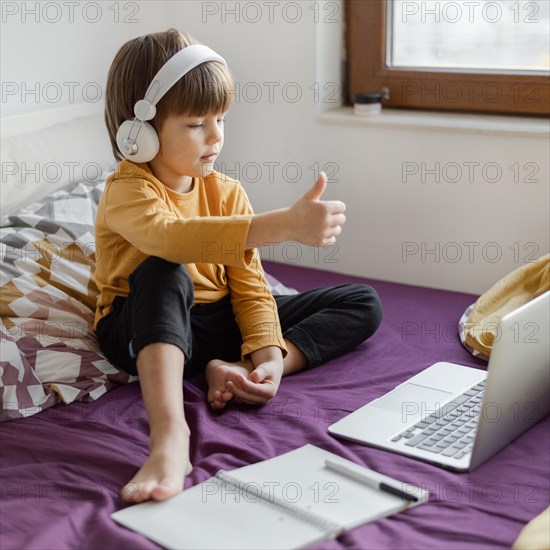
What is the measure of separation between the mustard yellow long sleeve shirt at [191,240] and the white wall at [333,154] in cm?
51

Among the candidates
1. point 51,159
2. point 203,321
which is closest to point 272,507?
point 203,321

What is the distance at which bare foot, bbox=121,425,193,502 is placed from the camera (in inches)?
43.8

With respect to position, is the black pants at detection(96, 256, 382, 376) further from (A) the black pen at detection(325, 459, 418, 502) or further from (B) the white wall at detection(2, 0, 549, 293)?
(B) the white wall at detection(2, 0, 549, 293)

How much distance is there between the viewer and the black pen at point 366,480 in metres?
1.11

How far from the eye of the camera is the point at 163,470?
45.2 inches

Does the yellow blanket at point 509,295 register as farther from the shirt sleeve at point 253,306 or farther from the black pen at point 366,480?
the black pen at point 366,480

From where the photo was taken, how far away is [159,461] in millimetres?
1165

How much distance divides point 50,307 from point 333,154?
32.6 inches

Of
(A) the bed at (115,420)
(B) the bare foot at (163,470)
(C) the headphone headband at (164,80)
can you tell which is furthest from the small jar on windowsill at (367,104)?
(B) the bare foot at (163,470)

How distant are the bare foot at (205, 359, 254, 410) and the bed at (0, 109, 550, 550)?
0.02 meters
